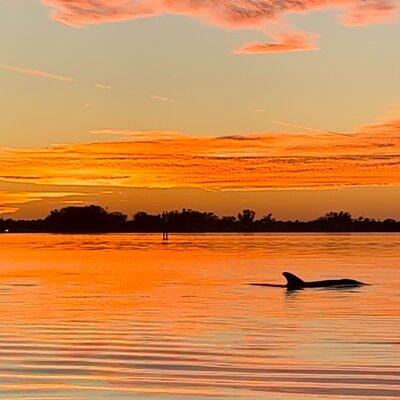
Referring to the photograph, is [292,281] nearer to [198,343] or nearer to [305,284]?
[305,284]

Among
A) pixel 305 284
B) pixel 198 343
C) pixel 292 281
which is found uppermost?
pixel 292 281

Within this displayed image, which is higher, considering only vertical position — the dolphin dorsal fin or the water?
the dolphin dorsal fin

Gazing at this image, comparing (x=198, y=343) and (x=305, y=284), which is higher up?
(x=305, y=284)

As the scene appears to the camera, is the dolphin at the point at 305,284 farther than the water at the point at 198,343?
Yes

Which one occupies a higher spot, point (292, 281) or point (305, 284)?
point (292, 281)

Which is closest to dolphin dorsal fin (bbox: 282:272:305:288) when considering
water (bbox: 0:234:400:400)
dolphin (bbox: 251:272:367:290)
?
dolphin (bbox: 251:272:367:290)

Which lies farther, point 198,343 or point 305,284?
point 305,284

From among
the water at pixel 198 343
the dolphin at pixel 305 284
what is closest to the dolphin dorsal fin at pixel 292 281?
the dolphin at pixel 305 284

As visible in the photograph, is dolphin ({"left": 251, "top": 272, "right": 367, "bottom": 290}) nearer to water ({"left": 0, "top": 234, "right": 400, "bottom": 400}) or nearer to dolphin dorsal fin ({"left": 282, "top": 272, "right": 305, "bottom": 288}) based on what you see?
dolphin dorsal fin ({"left": 282, "top": 272, "right": 305, "bottom": 288})

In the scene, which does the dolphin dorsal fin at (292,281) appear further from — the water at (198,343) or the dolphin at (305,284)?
the water at (198,343)

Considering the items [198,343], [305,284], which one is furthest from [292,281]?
[198,343]

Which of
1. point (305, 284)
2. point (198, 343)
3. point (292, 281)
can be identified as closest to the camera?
point (198, 343)

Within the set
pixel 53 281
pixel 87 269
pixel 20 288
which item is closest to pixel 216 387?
pixel 20 288

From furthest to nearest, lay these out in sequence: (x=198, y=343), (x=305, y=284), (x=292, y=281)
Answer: (x=305, y=284), (x=292, y=281), (x=198, y=343)
